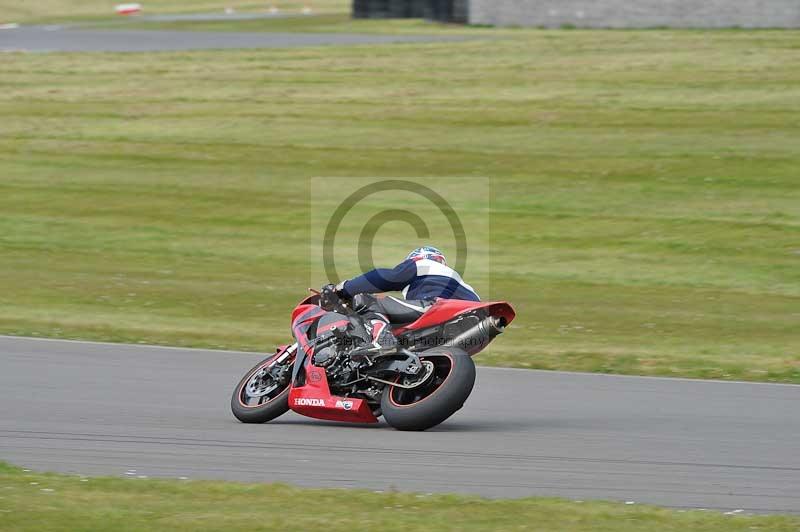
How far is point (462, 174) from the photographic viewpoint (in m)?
23.3

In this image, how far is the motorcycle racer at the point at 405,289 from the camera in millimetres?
9648

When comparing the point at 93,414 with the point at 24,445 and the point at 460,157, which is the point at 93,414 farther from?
the point at 460,157

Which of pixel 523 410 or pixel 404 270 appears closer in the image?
pixel 404 270

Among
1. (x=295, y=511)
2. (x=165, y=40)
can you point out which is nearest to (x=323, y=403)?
(x=295, y=511)

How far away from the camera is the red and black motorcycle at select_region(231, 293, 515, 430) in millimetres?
9367

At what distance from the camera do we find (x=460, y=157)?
2425 centimetres

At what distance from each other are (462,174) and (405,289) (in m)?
13.6

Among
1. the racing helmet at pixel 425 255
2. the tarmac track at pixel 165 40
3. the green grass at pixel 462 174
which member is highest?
the tarmac track at pixel 165 40

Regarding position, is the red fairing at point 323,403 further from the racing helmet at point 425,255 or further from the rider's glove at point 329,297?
the racing helmet at point 425,255

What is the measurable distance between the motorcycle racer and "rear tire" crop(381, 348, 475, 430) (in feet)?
1.27

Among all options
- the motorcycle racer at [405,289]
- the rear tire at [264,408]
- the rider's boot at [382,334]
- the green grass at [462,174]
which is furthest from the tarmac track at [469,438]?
the green grass at [462,174]

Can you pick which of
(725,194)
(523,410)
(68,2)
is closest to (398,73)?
(725,194)

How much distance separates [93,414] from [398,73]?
2121cm

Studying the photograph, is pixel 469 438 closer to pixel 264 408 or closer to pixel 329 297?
pixel 329 297
